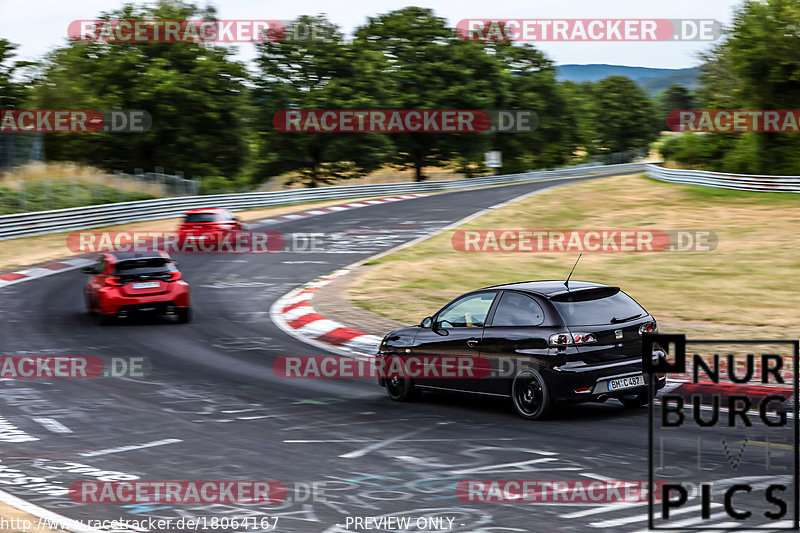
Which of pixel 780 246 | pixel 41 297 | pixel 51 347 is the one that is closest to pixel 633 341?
pixel 51 347

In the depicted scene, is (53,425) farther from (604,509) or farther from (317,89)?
(317,89)

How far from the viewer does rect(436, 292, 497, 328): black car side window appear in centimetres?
1096

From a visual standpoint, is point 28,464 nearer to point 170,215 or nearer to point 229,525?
point 229,525

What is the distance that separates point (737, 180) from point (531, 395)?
3504 centimetres

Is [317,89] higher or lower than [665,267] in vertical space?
higher

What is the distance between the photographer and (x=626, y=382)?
1008cm

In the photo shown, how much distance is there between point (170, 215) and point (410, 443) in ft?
108

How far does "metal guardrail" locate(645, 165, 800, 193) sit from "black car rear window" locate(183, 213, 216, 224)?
75.8ft

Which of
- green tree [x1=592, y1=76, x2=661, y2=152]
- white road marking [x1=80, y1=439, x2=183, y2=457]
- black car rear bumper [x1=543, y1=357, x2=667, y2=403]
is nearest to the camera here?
white road marking [x1=80, y1=439, x2=183, y2=457]

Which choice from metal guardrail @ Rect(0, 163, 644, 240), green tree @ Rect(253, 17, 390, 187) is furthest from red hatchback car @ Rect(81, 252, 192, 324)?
green tree @ Rect(253, 17, 390, 187)

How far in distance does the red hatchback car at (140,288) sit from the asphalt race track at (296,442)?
5.59ft

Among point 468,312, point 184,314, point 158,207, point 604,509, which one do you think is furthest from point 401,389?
point 158,207

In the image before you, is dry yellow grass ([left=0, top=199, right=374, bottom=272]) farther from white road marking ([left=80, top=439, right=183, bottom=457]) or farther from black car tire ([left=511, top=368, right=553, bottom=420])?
black car tire ([left=511, top=368, right=553, bottom=420])

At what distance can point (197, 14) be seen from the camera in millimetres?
63906
